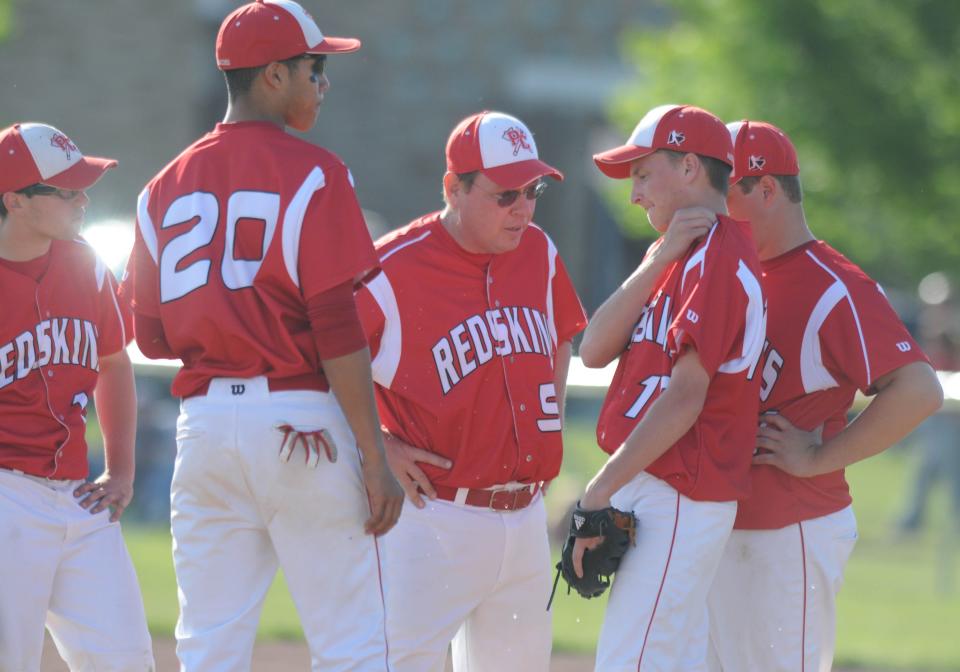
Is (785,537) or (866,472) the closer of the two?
(785,537)

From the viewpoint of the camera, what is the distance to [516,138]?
4465mm

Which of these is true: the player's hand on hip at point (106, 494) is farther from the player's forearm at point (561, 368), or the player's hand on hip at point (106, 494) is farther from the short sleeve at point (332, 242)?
the player's forearm at point (561, 368)

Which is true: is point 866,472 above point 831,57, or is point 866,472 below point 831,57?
below

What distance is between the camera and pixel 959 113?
1447cm

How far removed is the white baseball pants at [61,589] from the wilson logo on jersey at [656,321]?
1742mm

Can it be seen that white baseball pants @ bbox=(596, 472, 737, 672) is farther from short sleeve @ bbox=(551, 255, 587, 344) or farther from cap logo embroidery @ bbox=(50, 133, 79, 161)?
cap logo embroidery @ bbox=(50, 133, 79, 161)

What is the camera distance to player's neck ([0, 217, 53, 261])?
4406 mm

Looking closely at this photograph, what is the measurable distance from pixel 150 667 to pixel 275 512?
37.1 inches

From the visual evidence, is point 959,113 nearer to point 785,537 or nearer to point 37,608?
point 785,537

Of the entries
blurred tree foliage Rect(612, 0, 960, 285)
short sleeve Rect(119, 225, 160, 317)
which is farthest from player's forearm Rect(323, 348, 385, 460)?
blurred tree foliage Rect(612, 0, 960, 285)

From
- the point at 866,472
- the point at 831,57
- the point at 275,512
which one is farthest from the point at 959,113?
the point at 275,512

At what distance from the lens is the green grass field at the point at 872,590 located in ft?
25.7

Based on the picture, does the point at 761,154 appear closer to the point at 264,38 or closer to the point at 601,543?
the point at 601,543

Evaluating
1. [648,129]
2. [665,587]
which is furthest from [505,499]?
[648,129]
